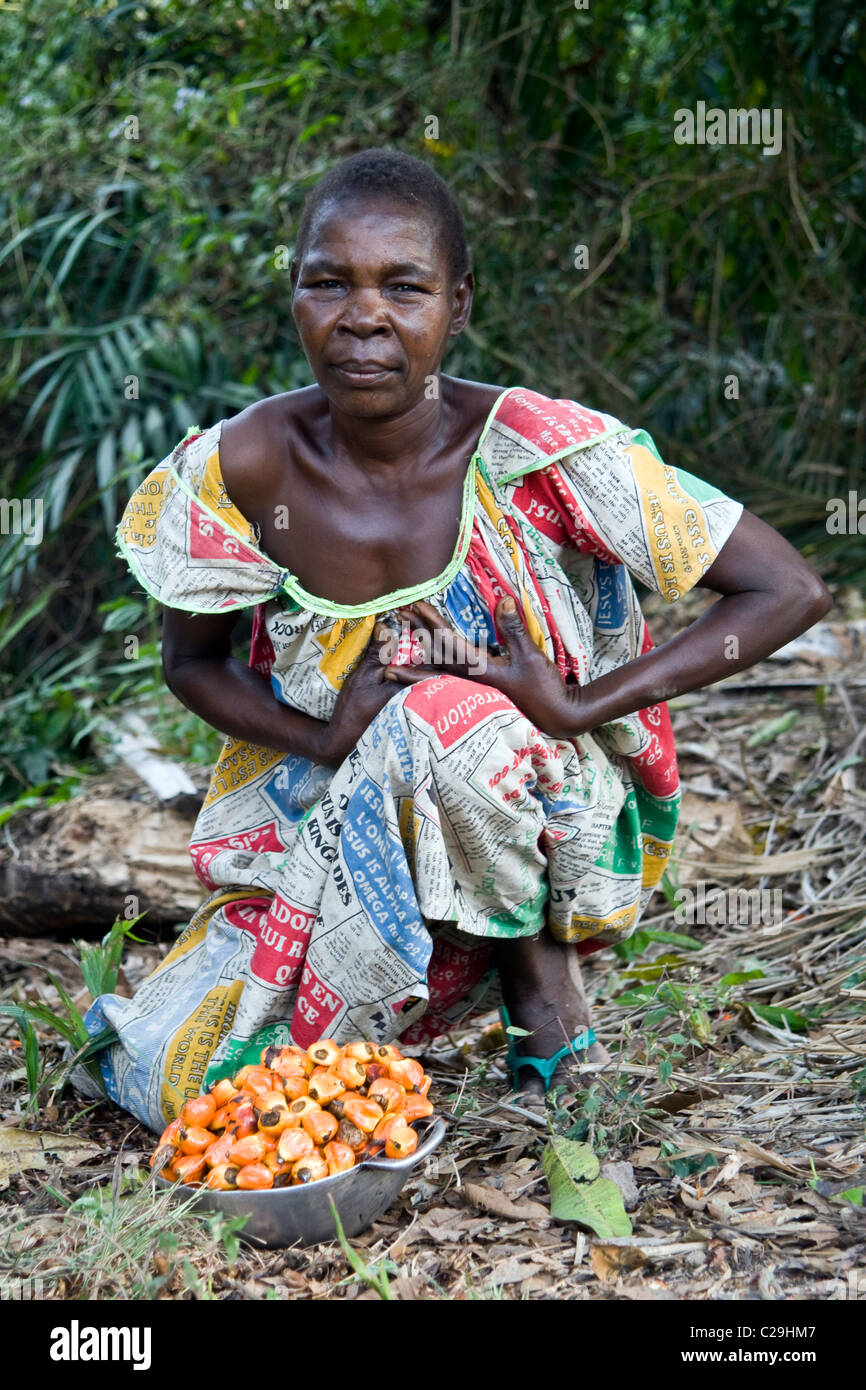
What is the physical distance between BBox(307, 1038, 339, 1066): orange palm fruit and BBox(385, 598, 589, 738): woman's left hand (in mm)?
550

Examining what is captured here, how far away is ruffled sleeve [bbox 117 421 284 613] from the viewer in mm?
2156

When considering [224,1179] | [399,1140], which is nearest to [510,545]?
[399,1140]

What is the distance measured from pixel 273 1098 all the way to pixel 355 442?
3.41 ft

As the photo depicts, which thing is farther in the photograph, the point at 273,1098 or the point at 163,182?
the point at 163,182

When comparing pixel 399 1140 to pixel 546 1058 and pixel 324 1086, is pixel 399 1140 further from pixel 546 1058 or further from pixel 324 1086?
pixel 546 1058

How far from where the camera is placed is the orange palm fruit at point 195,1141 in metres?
1.76

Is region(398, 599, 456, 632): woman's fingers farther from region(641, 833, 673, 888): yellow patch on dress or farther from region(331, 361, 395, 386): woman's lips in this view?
region(641, 833, 673, 888): yellow patch on dress

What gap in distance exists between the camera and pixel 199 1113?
70.1 inches

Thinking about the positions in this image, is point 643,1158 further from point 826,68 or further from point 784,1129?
point 826,68

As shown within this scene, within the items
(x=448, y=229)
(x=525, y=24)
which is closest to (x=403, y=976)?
(x=448, y=229)

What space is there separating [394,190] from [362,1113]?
131cm

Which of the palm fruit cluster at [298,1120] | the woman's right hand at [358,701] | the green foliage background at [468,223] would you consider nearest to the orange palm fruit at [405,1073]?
the palm fruit cluster at [298,1120]

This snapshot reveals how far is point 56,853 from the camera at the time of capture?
3141mm

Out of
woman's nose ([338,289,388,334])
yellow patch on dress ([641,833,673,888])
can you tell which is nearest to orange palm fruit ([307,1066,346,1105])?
yellow patch on dress ([641,833,673,888])
